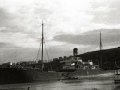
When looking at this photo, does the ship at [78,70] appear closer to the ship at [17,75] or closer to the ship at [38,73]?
the ship at [38,73]

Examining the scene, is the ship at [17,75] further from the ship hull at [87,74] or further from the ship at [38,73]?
the ship hull at [87,74]

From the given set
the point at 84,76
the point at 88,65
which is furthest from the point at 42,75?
the point at 88,65

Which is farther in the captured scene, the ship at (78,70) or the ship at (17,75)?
the ship at (78,70)

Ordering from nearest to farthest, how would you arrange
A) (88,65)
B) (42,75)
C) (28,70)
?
(28,70), (42,75), (88,65)

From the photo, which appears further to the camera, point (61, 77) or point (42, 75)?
point (61, 77)

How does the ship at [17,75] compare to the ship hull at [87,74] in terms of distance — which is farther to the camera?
the ship hull at [87,74]

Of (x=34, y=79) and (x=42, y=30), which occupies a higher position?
(x=42, y=30)

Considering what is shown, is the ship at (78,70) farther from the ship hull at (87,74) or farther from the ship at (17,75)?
the ship at (17,75)

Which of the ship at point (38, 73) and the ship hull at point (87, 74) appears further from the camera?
the ship hull at point (87, 74)

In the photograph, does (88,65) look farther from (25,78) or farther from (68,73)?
(25,78)

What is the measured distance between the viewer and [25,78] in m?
38.7

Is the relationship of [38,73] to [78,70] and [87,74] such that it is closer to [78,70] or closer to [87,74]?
[78,70]

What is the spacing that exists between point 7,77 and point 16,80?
1834mm

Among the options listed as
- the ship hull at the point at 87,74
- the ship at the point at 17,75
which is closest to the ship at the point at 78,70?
the ship hull at the point at 87,74
